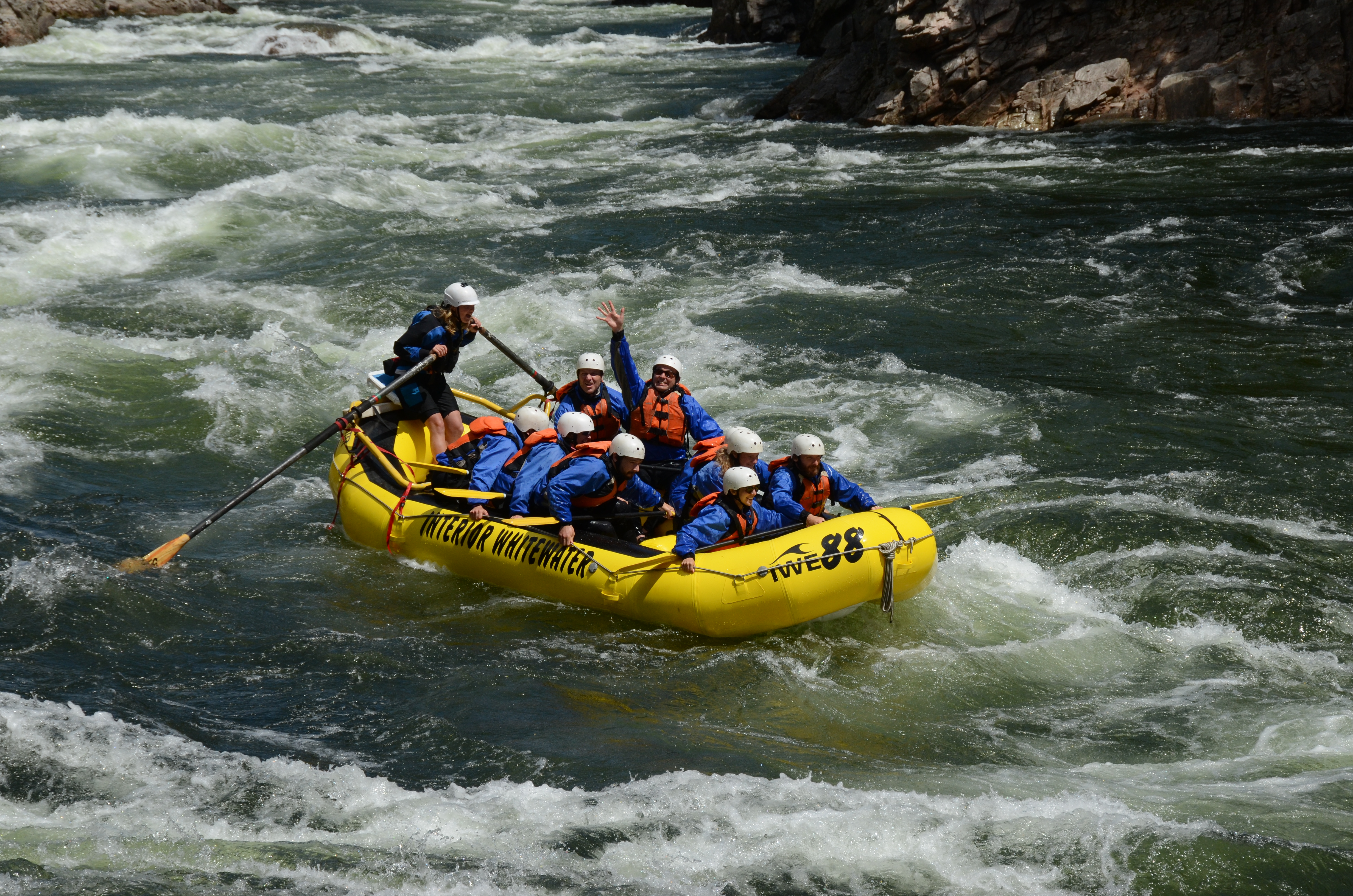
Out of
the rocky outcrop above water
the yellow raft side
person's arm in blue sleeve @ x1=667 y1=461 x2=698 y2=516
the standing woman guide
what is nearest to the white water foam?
the yellow raft side

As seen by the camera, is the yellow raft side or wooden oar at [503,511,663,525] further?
wooden oar at [503,511,663,525]

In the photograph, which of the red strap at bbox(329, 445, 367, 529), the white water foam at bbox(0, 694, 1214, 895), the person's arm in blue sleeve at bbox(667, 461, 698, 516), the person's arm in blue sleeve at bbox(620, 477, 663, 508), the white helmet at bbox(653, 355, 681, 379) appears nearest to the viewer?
the white water foam at bbox(0, 694, 1214, 895)

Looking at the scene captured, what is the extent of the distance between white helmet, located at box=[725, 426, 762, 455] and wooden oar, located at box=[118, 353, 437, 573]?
8.03ft

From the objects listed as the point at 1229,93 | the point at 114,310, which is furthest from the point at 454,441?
the point at 1229,93

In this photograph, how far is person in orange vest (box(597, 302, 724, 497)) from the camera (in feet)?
26.0

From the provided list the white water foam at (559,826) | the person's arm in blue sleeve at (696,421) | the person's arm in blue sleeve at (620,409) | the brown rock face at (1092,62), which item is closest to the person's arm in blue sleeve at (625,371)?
the person's arm in blue sleeve at (620,409)

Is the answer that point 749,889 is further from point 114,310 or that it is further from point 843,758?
point 114,310

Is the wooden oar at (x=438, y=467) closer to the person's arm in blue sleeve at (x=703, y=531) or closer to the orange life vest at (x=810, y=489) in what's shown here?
the person's arm in blue sleeve at (x=703, y=531)

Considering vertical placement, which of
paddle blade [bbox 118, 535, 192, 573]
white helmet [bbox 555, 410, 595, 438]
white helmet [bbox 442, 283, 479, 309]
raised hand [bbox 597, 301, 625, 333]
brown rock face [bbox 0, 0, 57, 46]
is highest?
brown rock face [bbox 0, 0, 57, 46]

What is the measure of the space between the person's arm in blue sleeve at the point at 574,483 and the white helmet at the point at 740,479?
2.62 feet

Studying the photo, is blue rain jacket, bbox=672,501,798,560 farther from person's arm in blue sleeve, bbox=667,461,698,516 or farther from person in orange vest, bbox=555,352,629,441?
person in orange vest, bbox=555,352,629,441

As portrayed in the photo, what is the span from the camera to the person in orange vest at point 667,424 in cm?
791

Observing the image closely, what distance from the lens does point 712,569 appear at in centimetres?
684

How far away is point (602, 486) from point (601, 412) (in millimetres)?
908
